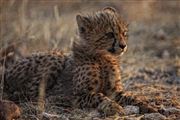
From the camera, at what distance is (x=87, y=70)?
709 cm

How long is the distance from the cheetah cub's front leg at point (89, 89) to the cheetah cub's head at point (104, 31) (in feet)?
0.90

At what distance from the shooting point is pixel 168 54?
10.9 m

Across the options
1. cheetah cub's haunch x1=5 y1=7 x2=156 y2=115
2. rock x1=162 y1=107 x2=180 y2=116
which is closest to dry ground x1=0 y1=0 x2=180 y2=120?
rock x1=162 y1=107 x2=180 y2=116

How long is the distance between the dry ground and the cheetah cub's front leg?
0.38 ft

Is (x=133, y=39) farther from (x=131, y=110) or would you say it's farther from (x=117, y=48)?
(x=131, y=110)

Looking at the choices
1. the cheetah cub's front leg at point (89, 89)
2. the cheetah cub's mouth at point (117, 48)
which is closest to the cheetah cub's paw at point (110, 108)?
the cheetah cub's front leg at point (89, 89)

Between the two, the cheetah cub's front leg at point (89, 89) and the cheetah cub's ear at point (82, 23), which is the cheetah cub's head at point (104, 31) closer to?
the cheetah cub's ear at point (82, 23)

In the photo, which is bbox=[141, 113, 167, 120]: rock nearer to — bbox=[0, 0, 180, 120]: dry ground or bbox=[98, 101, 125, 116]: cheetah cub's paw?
bbox=[0, 0, 180, 120]: dry ground

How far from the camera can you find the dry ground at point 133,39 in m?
7.07

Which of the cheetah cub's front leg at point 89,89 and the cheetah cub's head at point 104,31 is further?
the cheetah cub's head at point 104,31

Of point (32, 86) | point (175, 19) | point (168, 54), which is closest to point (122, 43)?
point (32, 86)

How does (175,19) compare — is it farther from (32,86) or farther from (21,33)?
(32,86)

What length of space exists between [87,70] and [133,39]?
5.42 metres

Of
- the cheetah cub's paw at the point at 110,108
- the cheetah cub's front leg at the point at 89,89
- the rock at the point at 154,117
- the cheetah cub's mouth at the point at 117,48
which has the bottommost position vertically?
Answer: the rock at the point at 154,117
